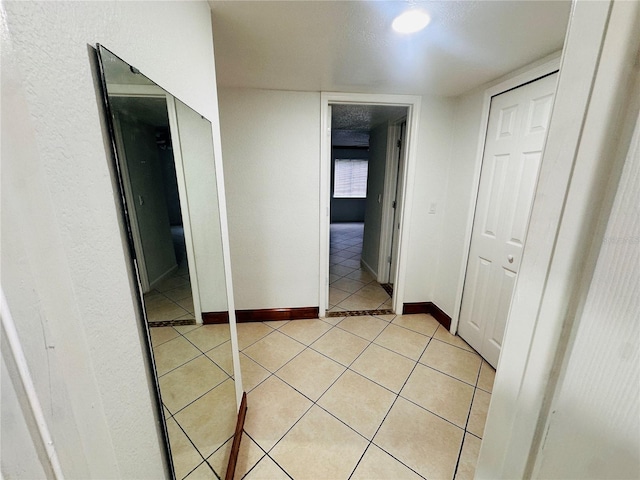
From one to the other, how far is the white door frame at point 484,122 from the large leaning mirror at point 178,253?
198cm

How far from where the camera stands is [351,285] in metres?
3.46

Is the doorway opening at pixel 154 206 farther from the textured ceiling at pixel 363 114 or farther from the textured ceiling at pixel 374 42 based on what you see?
the textured ceiling at pixel 363 114

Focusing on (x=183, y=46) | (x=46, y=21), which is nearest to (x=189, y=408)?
(x=46, y=21)

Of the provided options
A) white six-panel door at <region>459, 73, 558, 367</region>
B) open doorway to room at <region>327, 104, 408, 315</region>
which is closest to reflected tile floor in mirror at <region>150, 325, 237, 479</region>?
open doorway to room at <region>327, 104, 408, 315</region>

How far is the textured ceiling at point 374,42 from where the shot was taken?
3.57 ft

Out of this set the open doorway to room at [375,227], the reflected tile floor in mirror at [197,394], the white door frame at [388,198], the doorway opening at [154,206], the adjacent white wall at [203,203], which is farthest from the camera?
the white door frame at [388,198]

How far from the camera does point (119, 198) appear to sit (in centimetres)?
48

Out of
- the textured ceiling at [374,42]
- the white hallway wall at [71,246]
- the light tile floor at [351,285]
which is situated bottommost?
the light tile floor at [351,285]

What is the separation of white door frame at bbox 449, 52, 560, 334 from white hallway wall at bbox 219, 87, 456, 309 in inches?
14.7

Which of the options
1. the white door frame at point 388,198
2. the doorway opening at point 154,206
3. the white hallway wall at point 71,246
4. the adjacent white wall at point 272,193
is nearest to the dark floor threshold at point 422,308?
the white door frame at point 388,198

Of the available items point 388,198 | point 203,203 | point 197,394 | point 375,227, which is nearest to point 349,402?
point 197,394

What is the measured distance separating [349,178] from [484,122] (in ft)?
18.0

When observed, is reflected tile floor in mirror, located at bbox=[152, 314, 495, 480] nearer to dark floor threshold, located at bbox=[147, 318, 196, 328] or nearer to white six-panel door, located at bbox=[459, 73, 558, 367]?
dark floor threshold, located at bbox=[147, 318, 196, 328]

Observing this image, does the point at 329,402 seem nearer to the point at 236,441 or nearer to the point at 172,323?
the point at 236,441
